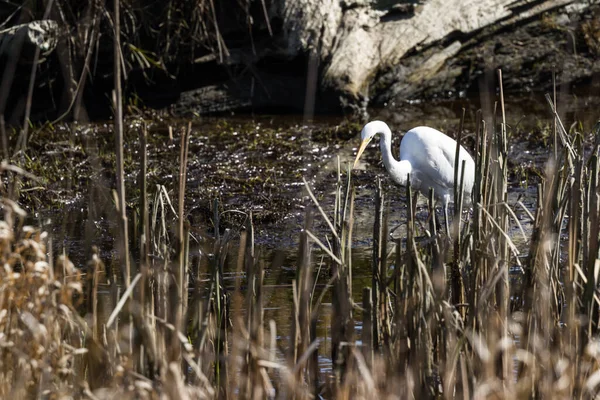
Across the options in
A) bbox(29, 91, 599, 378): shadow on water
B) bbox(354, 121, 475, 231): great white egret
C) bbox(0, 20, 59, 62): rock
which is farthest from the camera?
bbox(0, 20, 59, 62): rock

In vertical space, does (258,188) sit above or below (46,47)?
below

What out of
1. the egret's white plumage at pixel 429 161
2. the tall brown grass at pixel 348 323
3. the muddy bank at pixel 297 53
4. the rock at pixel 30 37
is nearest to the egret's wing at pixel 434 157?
the egret's white plumage at pixel 429 161

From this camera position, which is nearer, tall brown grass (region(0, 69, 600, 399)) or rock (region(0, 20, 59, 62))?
tall brown grass (region(0, 69, 600, 399))

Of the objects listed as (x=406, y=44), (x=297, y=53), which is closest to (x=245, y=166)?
(x=297, y=53)

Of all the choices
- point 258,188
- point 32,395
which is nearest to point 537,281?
point 32,395

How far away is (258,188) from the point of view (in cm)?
602

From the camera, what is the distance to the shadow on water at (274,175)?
5127mm

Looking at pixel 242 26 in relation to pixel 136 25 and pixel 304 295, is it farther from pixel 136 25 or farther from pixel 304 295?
pixel 304 295

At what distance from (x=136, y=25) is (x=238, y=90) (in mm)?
1036

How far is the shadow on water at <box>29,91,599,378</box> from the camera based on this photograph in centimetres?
513

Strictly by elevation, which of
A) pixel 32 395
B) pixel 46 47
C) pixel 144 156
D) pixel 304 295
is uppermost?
pixel 46 47

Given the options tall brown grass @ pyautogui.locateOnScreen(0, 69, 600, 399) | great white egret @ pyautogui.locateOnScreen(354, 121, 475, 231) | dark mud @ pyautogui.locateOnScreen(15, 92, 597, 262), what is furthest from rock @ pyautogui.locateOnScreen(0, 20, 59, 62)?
tall brown grass @ pyautogui.locateOnScreen(0, 69, 600, 399)

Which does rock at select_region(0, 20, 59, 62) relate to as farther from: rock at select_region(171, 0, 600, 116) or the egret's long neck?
the egret's long neck

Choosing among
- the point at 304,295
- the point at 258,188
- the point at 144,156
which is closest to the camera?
the point at 144,156
